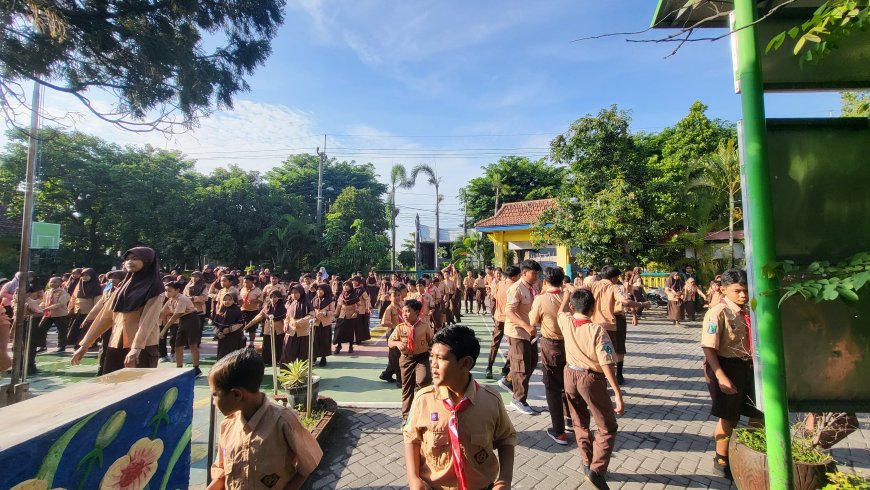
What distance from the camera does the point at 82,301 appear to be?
28.0 feet

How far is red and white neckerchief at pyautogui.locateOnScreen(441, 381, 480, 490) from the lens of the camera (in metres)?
2.00

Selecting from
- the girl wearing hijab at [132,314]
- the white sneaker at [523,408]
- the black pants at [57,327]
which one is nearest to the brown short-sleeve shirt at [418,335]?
the white sneaker at [523,408]

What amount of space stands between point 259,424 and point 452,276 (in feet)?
36.6

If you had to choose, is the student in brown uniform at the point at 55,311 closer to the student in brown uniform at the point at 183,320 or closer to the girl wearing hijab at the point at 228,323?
the student in brown uniform at the point at 183,320

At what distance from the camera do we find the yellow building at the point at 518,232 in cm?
1980

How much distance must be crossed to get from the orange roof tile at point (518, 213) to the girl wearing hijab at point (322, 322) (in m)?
13.3

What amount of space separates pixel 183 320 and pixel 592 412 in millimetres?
6812

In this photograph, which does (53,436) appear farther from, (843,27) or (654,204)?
(654,204)

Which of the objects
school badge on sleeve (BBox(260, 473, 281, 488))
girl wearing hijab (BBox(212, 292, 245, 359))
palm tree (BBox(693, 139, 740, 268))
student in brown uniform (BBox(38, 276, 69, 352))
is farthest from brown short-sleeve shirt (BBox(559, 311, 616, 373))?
palm tree (BBox(693, 139, 740, 268))

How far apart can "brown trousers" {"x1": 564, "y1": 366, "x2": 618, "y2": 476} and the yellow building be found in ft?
52.0

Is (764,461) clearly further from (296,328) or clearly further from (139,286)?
(296,328)

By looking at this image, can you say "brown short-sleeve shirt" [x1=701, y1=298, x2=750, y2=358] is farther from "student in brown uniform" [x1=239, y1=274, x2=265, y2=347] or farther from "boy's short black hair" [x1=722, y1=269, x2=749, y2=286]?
"student in brown uniform" [x1=239, y1=274, x2=265, y2=347]

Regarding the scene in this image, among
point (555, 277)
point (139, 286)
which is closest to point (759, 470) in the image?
point (555, 277)

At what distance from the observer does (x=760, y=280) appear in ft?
6.58
